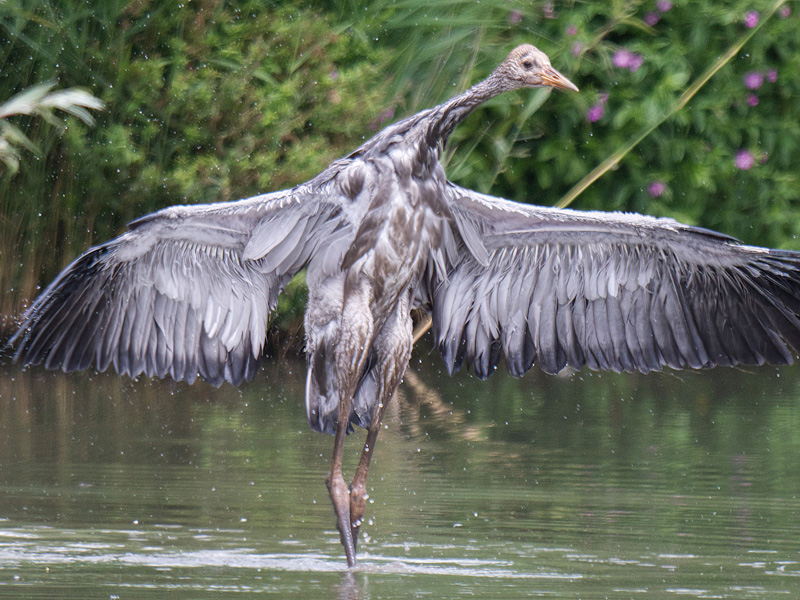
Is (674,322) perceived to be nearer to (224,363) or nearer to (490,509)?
(490,509)

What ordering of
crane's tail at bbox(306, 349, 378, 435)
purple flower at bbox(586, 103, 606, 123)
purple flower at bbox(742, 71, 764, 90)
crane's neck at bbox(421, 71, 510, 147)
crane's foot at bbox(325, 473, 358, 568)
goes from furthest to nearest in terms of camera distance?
purple flower at bbox(742, 71, 764, 90) < purple flower at bbox(586, 103, 606, 123) < crane's tail at bbox(306, 349, 378, 435) < crane's neck at bbox(421, 71, 510, 147) < crane's foot at bbox(325, 473, 358, 568)

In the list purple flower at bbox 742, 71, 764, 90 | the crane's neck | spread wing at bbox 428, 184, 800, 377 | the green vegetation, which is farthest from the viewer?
purple flower at bbox 742, 71, 764, 90

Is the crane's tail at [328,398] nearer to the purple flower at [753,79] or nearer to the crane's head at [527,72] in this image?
the crane's head at [527,72]

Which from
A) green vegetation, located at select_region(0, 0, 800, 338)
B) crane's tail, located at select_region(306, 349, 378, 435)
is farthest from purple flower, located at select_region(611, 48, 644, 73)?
crane's tail, located at select_region(306, 349, 378, 435)

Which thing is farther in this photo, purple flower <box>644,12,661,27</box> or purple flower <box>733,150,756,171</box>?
purple flower <box>733,150,756,171</box>

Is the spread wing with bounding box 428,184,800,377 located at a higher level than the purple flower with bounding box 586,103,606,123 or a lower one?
lower

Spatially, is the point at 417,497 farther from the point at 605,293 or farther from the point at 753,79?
the point at 753,79

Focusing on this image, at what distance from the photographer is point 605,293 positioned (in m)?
6.43

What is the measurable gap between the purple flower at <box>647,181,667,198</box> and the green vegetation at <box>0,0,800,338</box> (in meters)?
0.01

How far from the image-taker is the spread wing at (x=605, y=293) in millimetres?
6113

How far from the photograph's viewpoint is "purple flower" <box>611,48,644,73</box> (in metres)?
13.0

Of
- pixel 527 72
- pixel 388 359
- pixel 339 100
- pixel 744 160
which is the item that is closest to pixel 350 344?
pixel 388 359

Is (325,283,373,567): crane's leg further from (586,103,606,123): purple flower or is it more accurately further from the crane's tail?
(586,103,606,123): purple flower

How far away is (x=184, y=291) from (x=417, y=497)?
1.41 metres
